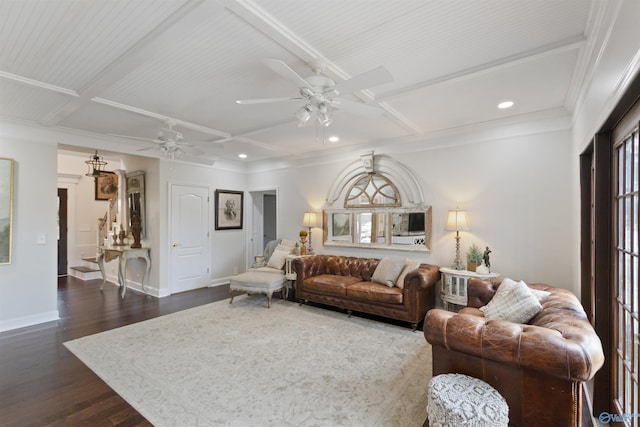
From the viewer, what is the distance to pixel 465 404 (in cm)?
167

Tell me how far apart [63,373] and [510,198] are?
5225mm

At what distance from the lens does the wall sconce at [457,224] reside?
4012mm

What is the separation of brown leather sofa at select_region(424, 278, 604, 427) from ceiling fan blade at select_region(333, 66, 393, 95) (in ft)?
5.44

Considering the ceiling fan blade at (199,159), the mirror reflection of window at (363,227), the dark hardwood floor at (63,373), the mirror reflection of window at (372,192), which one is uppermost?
the ceiling fan blade at (199,159)

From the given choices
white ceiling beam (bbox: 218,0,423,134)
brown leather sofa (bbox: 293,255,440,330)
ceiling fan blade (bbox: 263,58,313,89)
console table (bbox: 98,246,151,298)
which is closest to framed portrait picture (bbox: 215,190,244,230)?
console table (bbox: 98,246,151,298)

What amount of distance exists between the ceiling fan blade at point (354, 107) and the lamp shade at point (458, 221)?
2.11 m

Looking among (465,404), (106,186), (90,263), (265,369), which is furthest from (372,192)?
(90,263)

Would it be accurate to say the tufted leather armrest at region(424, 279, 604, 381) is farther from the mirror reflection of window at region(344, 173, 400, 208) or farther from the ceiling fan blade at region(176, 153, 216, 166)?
the ceiling fan blade at region(176, 153, 216, 166)

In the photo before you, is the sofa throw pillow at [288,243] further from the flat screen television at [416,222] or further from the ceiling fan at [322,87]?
the ceiling fan at [322,87]

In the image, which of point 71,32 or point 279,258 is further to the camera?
point 279,258

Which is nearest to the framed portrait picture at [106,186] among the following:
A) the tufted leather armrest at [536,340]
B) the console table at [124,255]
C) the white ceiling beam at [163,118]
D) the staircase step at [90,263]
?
the staircase step at [90,263]

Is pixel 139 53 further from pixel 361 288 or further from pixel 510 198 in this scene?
Answer: pixel 510 198

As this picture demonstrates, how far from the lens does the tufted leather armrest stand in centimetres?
159

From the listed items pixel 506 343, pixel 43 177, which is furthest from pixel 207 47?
pixel 43 177
